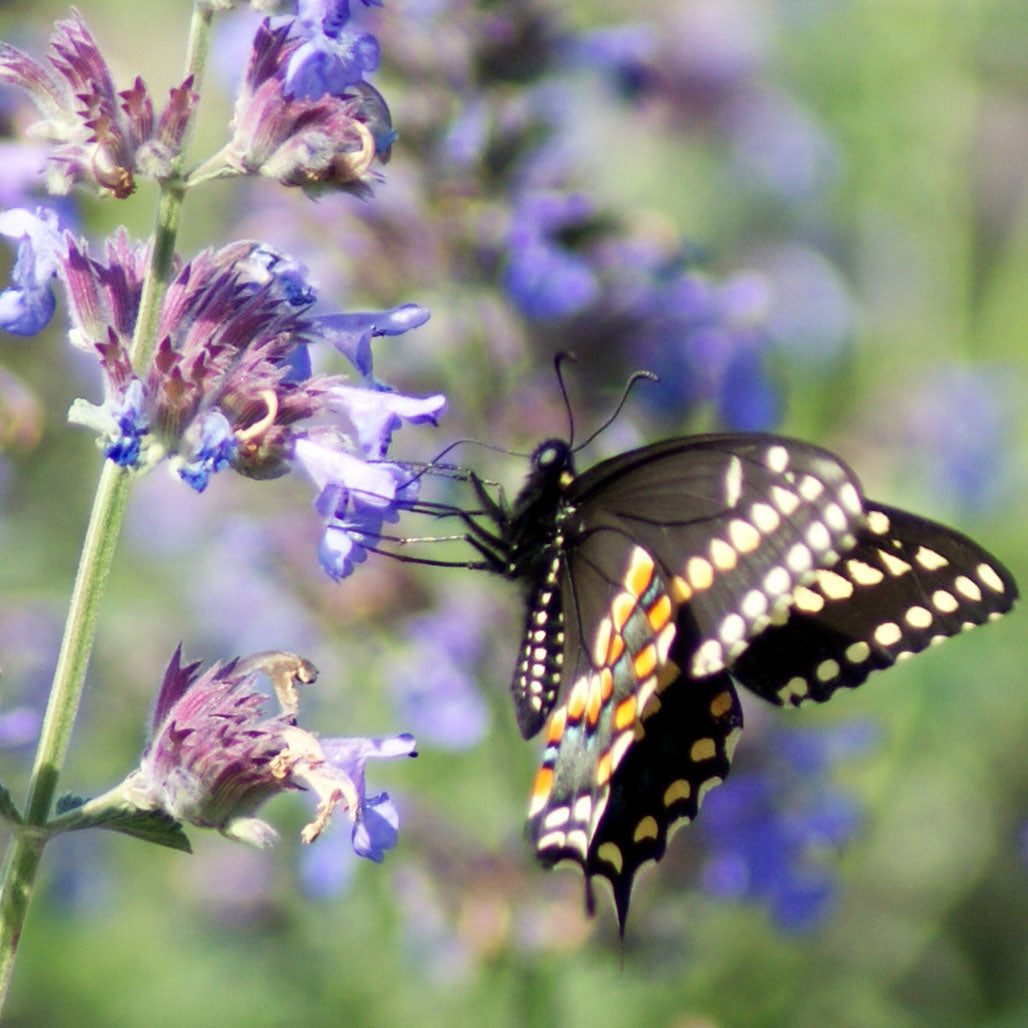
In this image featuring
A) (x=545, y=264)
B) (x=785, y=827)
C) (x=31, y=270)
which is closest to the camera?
(x=31, y=270)

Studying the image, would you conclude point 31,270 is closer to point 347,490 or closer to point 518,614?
point 347,490

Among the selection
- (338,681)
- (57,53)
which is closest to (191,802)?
(57,53)

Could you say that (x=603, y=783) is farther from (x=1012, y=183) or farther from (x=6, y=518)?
(x=1012, y=183)

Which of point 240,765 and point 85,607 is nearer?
point 85,607

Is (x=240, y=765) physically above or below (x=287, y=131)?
below

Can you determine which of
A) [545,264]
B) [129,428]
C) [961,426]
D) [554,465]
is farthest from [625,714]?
[961,426]

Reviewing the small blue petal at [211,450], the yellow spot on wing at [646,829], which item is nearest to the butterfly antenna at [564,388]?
the yellow spot on wing at [646,829]

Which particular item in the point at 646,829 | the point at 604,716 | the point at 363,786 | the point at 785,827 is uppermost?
the point at 363,786

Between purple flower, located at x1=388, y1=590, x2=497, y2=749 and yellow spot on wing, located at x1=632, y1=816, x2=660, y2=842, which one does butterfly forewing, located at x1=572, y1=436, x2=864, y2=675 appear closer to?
yellow spot on wing, located at x1=632, y1=816, x2=660, y2=842
